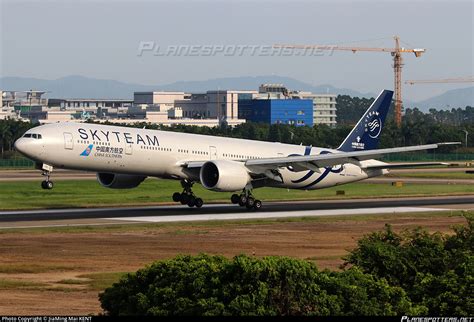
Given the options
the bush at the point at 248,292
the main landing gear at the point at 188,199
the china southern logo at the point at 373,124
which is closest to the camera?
the bush at the point at 248,292

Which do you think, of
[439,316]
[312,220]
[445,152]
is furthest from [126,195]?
[445,152]

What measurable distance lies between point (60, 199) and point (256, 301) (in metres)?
50.8

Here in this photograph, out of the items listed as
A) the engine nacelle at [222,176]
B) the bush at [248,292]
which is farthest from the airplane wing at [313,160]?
the bush at [248,292]

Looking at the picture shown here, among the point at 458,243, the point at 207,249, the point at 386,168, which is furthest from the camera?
the point at 386,168

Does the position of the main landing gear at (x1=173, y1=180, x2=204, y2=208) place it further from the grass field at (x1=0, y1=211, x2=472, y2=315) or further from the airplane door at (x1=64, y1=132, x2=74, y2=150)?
the grass field at (x1=0, y1=211, x2=472, y2=315)

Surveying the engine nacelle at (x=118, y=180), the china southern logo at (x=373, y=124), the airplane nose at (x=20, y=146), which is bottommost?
the engine nacelle at (x=118, y=180)

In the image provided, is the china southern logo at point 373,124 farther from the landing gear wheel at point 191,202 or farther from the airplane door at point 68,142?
the airplane door at point 68,142

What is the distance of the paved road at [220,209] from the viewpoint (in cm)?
5109

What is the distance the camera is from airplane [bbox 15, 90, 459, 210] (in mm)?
50469

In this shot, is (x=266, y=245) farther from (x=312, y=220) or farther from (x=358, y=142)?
(x=358, y=142)

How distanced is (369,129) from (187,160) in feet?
53.2

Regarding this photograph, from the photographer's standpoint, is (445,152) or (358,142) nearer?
(358,142)

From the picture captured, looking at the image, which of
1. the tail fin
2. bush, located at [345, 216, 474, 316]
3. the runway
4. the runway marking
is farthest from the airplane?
bush, located at [345, 216, 474, 316]

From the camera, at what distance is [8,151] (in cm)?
14000
